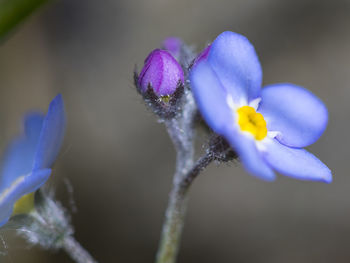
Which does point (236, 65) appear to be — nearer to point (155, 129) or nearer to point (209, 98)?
point (209, 98)

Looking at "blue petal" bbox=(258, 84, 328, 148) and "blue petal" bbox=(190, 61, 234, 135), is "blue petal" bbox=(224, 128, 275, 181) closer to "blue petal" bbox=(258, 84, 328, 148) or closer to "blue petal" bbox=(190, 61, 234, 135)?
"blue petal" bbox=(190, 61, 234, 135)

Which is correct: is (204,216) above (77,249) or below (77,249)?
above

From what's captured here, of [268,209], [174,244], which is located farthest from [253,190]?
[174,244]

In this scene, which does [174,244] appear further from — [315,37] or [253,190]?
[315,37]

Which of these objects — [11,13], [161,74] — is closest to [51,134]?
[161,74]

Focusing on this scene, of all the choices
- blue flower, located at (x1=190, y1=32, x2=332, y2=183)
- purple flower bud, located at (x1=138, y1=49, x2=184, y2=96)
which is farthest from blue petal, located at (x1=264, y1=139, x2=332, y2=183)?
purple flower bud, located at (x1=138, y1=49, x2=184, y2=96)

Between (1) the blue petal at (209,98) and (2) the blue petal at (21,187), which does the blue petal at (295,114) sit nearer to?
(1) the blue petal at (209,98)
